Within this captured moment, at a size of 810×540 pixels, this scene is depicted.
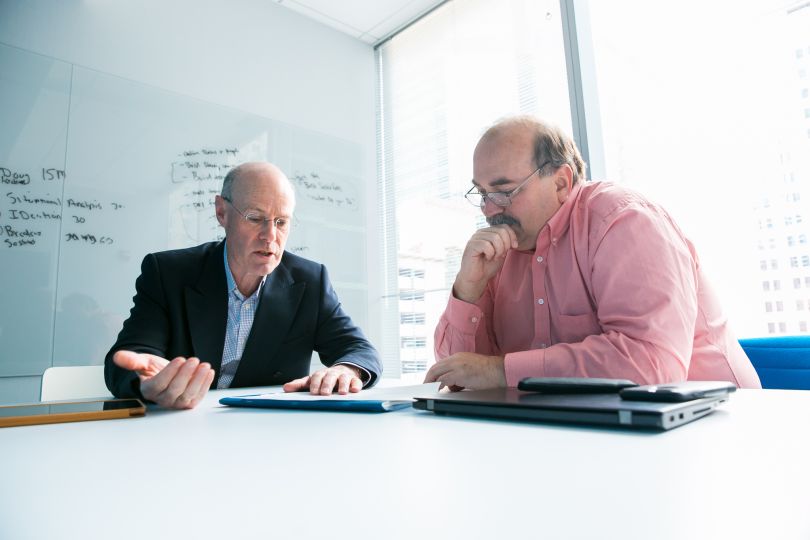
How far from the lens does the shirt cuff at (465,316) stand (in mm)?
1352

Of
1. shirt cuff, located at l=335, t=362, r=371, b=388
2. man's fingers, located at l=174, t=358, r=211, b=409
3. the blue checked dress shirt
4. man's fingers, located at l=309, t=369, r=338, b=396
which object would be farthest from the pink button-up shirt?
the blue checked dress shirt

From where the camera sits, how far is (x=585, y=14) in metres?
2.66

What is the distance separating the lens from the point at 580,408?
53 centimetres

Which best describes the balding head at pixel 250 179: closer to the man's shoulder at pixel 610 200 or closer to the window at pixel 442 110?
the man's shoulder at pixel 610 200

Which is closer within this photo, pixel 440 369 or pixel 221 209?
pixel 440 369

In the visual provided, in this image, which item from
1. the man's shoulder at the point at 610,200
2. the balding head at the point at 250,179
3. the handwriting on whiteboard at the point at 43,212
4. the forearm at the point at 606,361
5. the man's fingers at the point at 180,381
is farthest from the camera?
the handwriting on whiteboard at the point at 43,212

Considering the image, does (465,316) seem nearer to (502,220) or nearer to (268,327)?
(502,220)

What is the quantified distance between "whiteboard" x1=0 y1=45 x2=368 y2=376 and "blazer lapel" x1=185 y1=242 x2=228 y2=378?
3.80 ft

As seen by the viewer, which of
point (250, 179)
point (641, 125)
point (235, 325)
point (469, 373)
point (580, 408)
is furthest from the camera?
point (641, 125)

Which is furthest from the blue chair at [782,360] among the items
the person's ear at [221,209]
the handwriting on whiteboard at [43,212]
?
the handwriting on whiteboard at [43,212]

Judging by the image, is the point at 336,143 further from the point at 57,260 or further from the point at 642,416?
the point at 642,416

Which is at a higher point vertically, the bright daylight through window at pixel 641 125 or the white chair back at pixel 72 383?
the bright daylight through window at pixel 641 125

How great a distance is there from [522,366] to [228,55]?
9.56ft

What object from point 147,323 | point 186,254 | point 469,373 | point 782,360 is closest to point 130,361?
point 147,323
